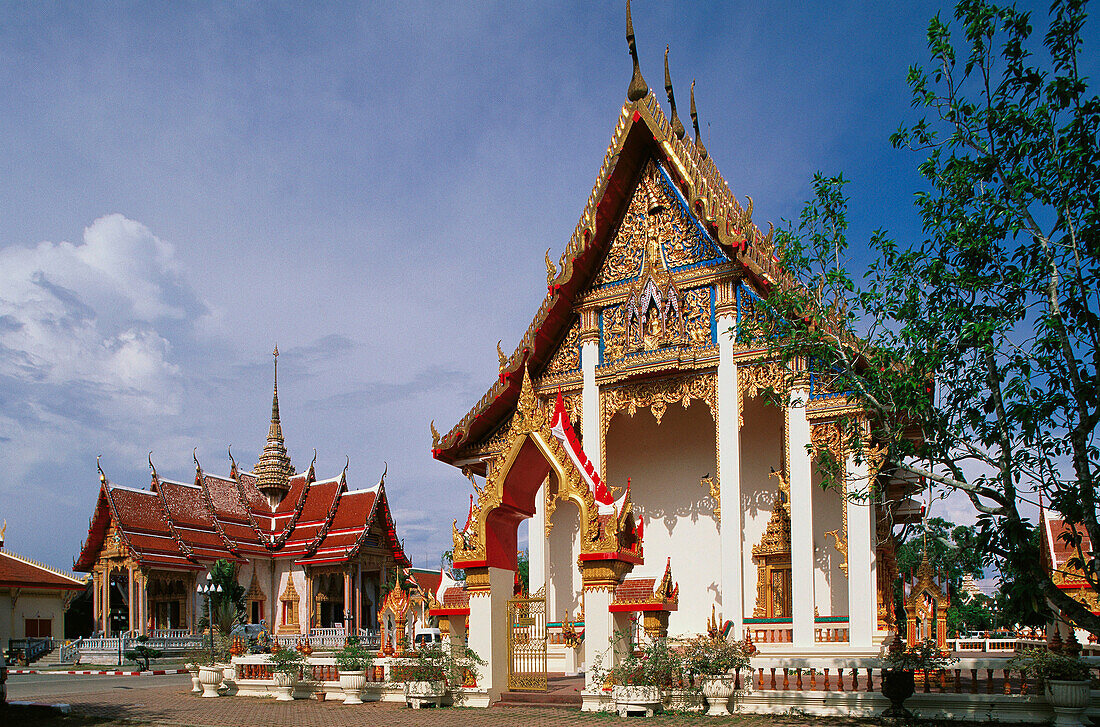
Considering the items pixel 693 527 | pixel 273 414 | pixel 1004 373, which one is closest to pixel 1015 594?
pixel 1004 373

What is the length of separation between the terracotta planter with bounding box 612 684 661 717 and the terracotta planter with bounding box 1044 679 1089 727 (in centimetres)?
373

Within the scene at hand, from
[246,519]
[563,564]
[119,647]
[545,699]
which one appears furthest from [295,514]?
[545,699]

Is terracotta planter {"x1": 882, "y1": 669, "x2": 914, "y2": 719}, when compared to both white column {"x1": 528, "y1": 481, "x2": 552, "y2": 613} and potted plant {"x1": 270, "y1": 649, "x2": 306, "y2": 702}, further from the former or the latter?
potted plant {"x1": 270, "y1": 649, "x2": 306, "y2": 702}

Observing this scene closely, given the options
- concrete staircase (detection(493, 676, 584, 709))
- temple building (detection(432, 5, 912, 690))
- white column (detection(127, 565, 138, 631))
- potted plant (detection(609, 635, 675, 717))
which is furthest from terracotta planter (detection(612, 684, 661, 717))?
white column (detection(127, 565, 138, 631))

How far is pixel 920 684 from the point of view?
939cm

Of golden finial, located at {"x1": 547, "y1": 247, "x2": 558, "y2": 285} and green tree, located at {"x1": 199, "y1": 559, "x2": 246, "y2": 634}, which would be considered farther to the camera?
green tree, located at {"x1": 199, "y1": 559, "x2": 246, "y2": 634}

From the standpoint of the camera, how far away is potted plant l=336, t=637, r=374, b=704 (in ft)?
40.0

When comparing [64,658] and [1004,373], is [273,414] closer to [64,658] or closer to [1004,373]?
[64,658]

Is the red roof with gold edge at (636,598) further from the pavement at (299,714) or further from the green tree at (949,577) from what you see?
the green tree at (949,577)

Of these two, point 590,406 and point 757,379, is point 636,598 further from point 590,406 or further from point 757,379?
point 590,406

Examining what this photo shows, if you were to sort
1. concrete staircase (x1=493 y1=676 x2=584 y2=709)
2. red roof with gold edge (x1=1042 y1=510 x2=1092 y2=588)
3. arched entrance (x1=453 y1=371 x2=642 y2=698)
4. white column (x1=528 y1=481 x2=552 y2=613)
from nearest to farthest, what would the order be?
1. arched entrance (x1=453 y1=371 x2=642 y2=698)
2. concrete staircase (x1=493 y1=676 x2=584 y2=709)
3. white column (x1=528 y1=481 x2=552 y2=613)
4. red roof with gold edge (x1=1042 y1=510 x2=1092 y2=588)

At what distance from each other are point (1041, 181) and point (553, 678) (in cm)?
965

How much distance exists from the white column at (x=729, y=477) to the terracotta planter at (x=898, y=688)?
4.14 m

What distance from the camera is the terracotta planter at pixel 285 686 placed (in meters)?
13.0
